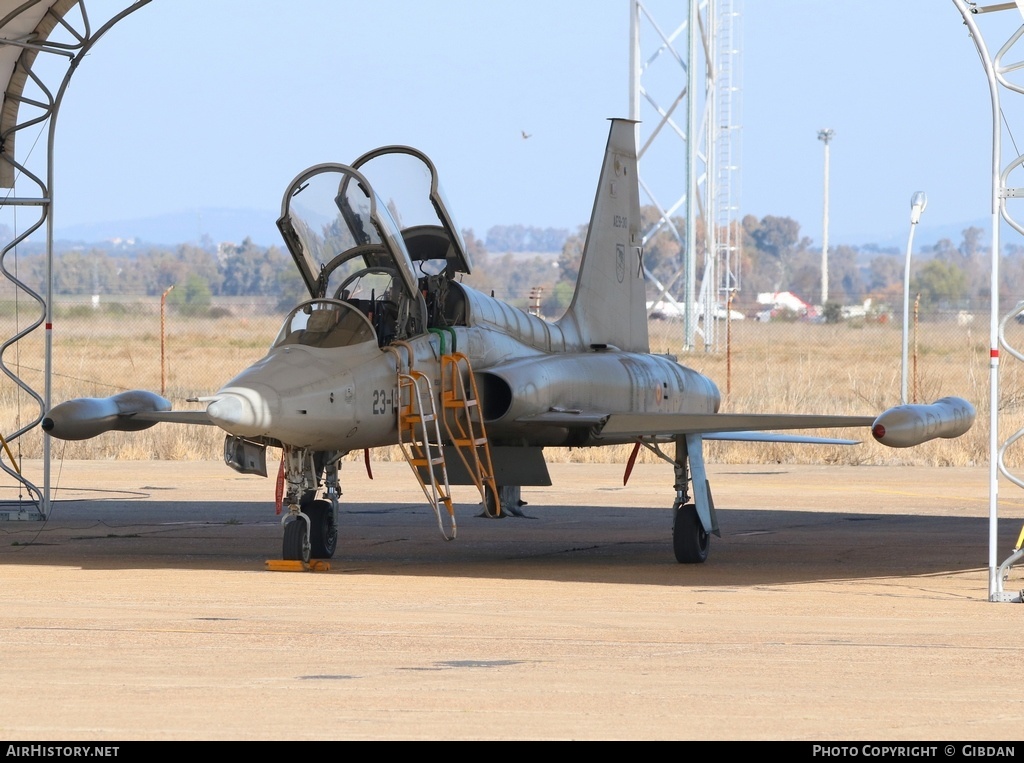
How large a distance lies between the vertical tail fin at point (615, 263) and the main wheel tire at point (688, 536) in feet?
10.7

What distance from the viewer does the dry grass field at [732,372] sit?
28.3 m

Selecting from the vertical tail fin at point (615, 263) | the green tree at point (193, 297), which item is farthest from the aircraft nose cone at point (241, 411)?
the green tree at point (193, 297)

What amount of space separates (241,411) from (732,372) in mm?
33166

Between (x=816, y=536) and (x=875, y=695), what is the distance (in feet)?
31.9

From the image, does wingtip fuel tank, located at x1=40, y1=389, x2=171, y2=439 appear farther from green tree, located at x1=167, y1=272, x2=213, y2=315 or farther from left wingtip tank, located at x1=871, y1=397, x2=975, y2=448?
green tree, located at x1=167, y1=272, x2=213, y2=315

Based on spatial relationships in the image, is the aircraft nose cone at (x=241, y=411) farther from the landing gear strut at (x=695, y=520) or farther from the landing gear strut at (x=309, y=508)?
the landing gear strut at (x=695, y=520)

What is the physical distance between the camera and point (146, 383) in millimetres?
44750

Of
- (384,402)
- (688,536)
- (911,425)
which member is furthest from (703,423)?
(384,402)

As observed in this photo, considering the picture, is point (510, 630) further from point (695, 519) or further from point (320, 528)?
point (695, 519)

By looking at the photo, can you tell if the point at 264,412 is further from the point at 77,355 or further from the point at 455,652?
the point at 77,355

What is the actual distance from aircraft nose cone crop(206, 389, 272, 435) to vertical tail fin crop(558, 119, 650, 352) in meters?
5.82

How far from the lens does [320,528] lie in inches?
548

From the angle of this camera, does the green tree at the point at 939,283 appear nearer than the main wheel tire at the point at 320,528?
No
